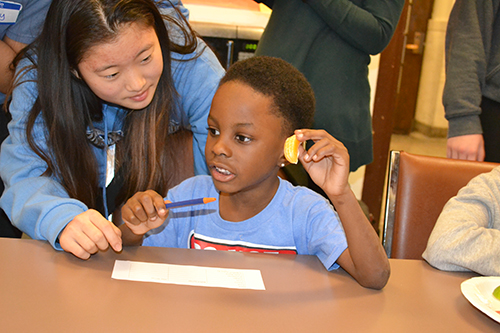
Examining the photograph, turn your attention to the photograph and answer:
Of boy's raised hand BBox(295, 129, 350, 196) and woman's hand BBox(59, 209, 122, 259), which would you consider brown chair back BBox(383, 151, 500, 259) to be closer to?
boy's raised hand BBox(295, 129, 350, 196)

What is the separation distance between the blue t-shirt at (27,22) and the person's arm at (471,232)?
1.19 m

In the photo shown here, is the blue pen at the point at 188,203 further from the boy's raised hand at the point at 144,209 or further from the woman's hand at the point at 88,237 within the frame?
the woman's hand at the point at 88,237

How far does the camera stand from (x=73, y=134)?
47.8 inches

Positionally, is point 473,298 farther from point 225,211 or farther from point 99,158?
point 99,158

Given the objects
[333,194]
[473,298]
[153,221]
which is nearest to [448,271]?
[473,298]

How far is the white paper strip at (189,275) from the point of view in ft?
2.70

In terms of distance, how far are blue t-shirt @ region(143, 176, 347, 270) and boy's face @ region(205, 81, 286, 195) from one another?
11cm

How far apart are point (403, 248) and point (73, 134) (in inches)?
35.7

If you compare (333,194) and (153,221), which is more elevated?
(333,194)

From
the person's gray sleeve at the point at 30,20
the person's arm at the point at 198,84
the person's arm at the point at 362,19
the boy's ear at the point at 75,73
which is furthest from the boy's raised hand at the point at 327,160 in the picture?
the person's gray sleeve at the point at 30,20

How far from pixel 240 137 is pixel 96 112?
48cm

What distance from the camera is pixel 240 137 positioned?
1.05 metres

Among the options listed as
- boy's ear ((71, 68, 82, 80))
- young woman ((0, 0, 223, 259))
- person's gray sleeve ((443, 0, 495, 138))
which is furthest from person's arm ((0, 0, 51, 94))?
person's gray sleeve ((443, 0, 495, 138))

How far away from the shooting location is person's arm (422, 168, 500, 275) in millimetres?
947
